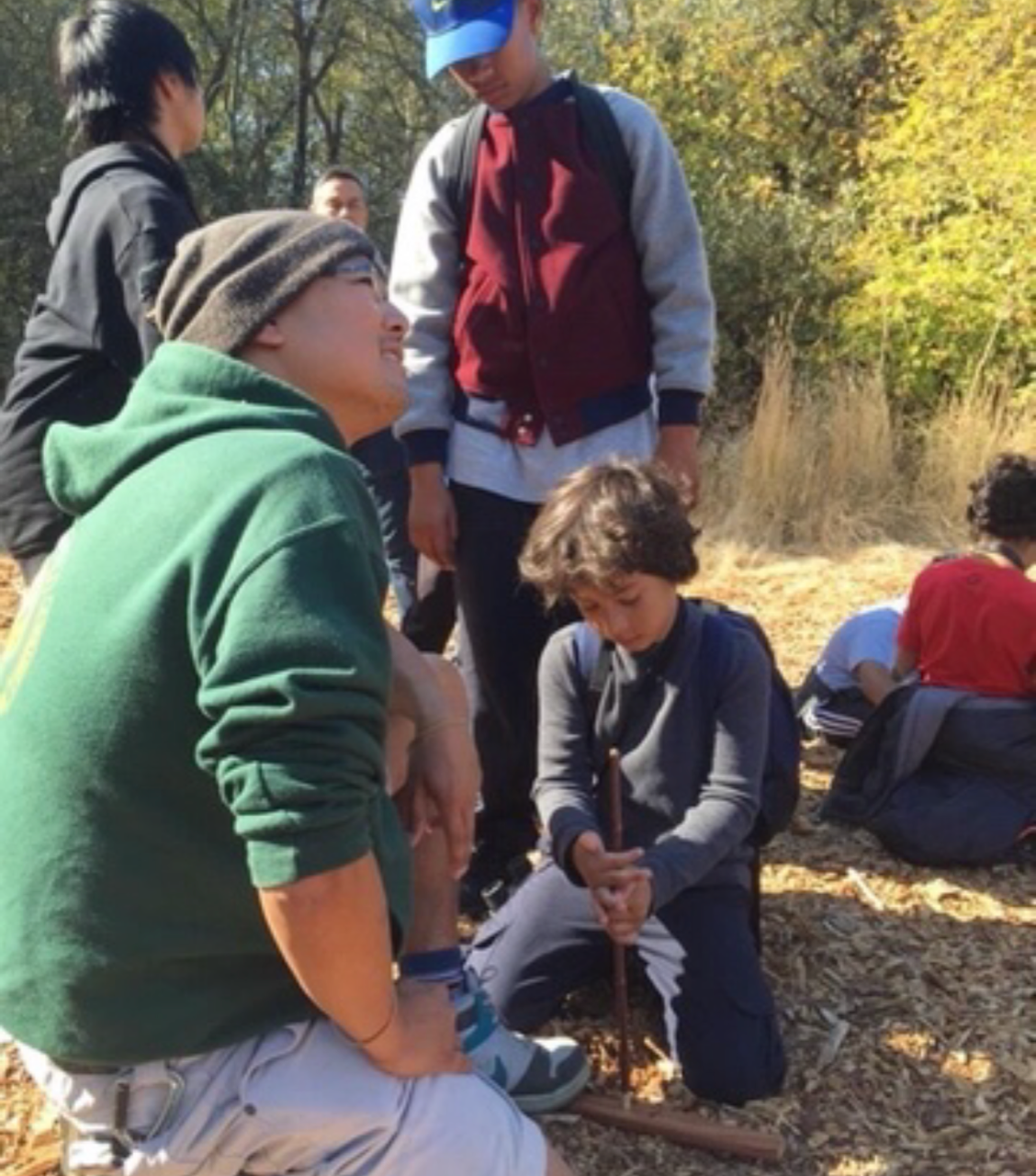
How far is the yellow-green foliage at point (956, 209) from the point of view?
952cm

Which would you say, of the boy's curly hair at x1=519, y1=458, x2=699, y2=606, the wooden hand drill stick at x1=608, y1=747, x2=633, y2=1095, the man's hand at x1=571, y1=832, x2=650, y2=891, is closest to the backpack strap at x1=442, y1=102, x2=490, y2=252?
the boy's curly hair at x1=519, y1=458, x2=699, y2=606

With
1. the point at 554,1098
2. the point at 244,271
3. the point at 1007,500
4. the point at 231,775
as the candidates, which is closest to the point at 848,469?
the point at 1007,500

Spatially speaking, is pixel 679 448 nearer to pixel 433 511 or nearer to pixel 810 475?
pixel 433 511

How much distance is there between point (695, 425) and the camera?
3314 mm

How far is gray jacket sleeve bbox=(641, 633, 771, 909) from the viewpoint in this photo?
9.57 ft

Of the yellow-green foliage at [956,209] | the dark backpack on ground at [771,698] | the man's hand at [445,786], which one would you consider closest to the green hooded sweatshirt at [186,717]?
the man's hand at [445,786]

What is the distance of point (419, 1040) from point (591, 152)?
206 centimetres

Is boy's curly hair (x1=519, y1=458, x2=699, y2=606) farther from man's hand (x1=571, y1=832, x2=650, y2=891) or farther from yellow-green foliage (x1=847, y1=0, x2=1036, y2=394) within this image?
yellow-green foliage (x1=847, y1=0, x2=1036, y2=394)

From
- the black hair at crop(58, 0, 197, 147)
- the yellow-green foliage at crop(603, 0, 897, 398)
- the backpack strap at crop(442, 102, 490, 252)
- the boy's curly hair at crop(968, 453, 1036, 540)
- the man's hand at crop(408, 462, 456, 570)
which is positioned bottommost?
the boy's curly hair at crop(968, 453, 1036, 540)

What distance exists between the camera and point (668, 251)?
3.19m

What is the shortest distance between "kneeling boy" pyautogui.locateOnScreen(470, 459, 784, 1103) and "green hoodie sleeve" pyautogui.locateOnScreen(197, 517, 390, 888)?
138 centimetres

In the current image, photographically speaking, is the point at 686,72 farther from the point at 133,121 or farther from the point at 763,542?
the point at 133,121

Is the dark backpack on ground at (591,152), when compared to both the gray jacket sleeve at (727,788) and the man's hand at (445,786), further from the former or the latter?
the man's hand at (445,786)

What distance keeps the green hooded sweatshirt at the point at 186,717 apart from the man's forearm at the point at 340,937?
1.1 inches
